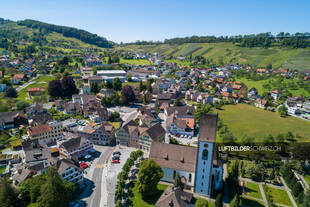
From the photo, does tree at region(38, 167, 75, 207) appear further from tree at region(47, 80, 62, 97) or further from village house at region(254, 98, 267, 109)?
village house at region(254, 98, 267, 109)

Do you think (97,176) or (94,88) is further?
(94,88)

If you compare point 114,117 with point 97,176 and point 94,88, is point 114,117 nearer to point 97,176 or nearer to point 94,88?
point 97,176

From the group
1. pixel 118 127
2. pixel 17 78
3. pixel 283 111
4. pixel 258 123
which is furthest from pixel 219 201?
pixel 17 78

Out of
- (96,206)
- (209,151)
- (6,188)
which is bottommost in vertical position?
(96,206)

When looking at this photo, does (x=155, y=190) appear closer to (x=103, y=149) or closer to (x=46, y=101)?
(x=103, y=149)

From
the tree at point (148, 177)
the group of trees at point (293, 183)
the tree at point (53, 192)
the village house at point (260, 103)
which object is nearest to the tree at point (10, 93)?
the tree at point (53, 192)

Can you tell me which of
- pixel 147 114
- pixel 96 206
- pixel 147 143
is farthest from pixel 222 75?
pixel 96 206

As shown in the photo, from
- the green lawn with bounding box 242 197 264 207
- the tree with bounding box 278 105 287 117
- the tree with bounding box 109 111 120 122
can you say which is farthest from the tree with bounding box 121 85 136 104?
the tree with bounding box 278 105 287 117
